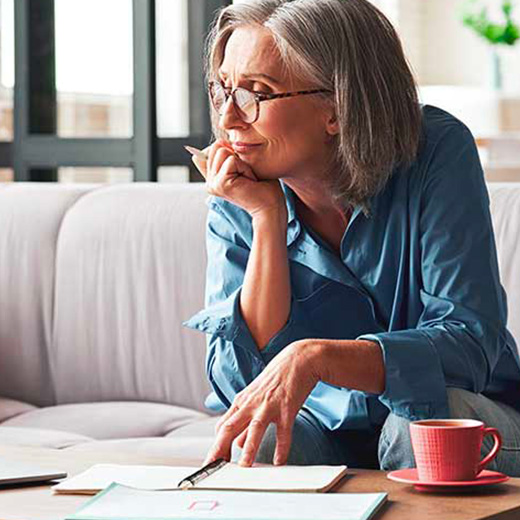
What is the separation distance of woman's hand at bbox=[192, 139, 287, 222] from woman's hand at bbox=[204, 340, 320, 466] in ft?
1.09

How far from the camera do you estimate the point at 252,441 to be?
Result: 1471mm

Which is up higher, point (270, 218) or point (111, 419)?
point (270, 218)

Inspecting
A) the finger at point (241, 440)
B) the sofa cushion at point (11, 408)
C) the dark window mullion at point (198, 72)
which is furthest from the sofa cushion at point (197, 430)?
the dark window mullion at point (198, 72)

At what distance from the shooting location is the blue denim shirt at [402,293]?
1.64 metres

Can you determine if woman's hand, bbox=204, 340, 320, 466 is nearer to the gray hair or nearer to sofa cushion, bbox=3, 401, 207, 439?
the gray hair

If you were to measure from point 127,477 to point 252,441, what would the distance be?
15 cm

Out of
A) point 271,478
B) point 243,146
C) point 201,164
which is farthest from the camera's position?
point 201,164

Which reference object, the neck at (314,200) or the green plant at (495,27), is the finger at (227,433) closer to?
the neck at (314,200)

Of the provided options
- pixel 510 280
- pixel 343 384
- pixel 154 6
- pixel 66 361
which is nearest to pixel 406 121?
pixel 343 384

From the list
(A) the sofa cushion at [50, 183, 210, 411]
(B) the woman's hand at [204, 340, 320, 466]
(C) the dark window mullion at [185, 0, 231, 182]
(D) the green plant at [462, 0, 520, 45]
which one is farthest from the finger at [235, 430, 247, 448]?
(D) the green plant at [462, 0, 520, 45]

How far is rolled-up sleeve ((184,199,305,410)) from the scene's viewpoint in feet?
5.88

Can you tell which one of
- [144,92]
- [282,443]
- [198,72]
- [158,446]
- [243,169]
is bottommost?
[158,446]

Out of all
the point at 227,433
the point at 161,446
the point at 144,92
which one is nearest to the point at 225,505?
the point at 227,433

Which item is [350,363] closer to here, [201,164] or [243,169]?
[243,169]
